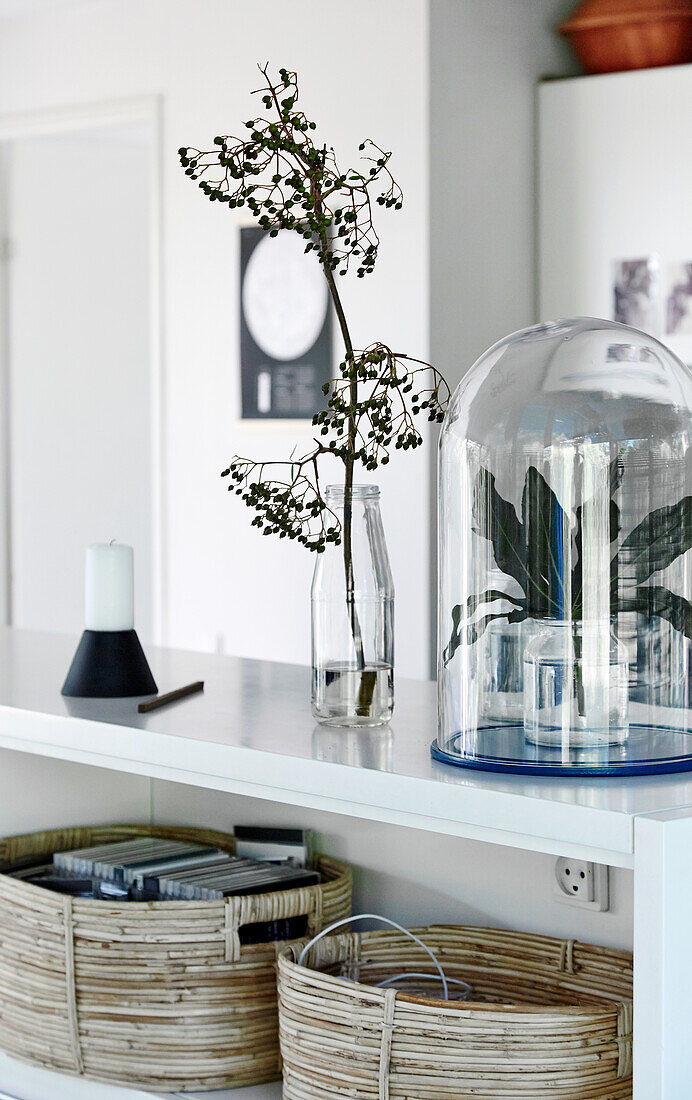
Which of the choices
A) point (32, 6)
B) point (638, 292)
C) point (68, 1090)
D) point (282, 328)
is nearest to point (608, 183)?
point (638, 292)

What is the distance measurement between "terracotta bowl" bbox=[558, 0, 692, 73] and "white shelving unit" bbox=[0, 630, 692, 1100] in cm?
244

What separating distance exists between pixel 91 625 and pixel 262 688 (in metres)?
0.20

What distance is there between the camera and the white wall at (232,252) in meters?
3.49

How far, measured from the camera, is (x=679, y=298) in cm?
339

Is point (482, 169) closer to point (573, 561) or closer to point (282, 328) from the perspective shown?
point (282, 328)

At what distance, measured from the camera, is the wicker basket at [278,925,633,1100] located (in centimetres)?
105

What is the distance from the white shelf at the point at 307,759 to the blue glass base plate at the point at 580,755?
0.5 inches

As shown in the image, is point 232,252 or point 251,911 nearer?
point 251,911

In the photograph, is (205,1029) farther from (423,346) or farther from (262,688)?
(423,346)

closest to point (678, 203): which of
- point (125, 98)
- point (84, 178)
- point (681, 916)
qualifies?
point (125, 98)

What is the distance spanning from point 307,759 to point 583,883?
303 millimetres

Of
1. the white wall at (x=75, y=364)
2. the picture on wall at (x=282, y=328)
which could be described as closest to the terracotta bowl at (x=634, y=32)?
the picture on wall at (x=282, y=328)

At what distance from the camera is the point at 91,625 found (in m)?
1.47

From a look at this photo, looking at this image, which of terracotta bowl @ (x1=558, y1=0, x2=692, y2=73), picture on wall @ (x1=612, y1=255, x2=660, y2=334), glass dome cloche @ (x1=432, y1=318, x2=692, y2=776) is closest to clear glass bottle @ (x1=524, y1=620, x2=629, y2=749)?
glass dome cloche @ (x1=432, y1=318, x2=692, y2=776)
